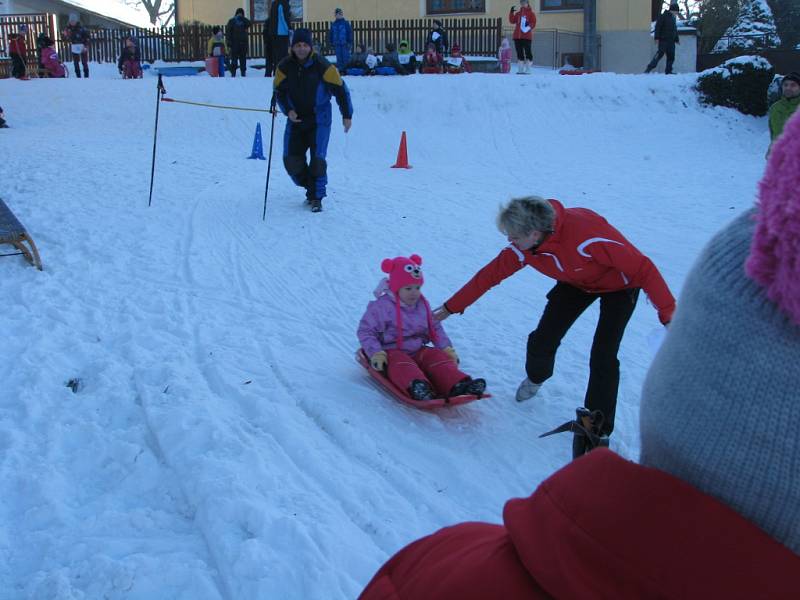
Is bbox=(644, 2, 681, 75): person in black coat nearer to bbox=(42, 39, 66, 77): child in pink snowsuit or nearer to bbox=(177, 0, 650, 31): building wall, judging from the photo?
bbox=(177, 0, 650, 31): building wall

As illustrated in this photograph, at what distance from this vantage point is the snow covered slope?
3.20 meters

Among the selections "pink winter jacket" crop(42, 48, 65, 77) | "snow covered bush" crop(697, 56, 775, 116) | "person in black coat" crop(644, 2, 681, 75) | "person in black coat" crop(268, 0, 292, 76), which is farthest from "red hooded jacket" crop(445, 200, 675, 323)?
"pink winter jacket" crop(42, 48, 65, 77)

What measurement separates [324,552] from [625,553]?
2.28 metres

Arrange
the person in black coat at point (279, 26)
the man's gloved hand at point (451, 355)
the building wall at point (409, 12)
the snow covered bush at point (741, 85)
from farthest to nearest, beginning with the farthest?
the building wall at point (409, 12)
the person in black coat at point (279, 26)
the snow covered bush at point (741, 85)
the man's gloved hand at point (451, 355)

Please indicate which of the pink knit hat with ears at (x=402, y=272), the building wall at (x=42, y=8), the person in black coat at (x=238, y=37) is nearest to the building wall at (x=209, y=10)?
the person in black coat at (x=238, y=37)

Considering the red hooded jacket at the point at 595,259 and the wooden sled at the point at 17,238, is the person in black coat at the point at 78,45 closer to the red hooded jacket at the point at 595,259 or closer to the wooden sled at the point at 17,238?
the wooden sled at the point at 17,238

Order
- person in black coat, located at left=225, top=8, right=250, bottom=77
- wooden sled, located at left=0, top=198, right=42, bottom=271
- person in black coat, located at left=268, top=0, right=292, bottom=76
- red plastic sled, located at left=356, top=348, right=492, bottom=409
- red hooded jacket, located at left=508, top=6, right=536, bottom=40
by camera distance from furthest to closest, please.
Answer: person in black coat, located at left=225, top=8, right=250, bottom=77
red hooded jacket, located at left=508, top=6, right=536, bottom=40
person in black coat, located at left=268, top=0, right=292, bottom=76
wooden sled, located at left=0, top=198, right=42, bottom=271
red plastic sled, located at left=356, top=348, right=492, bottom=409

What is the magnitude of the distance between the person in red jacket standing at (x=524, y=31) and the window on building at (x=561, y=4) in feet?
18.5

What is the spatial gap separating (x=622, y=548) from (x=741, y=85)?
17.7 m

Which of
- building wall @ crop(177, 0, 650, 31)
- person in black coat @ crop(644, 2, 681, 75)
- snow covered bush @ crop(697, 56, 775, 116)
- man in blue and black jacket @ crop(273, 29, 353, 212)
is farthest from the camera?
building wall @ crop(177, 0, 650, 31)

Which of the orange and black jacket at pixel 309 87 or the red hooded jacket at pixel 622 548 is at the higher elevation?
the orange and black jacket at pixel 309 87

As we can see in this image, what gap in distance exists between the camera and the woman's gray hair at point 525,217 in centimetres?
378

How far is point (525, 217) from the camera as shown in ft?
12.4

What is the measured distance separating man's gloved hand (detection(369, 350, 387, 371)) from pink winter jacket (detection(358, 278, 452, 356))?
14 centimetres
